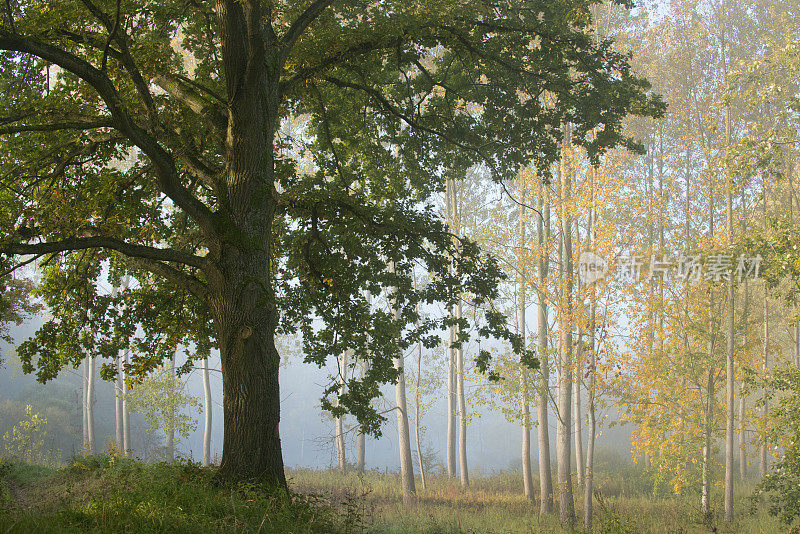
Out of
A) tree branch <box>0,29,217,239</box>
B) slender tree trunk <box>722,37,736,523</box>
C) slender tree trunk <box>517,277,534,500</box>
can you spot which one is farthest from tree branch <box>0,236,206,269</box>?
slender tree trunk <box>722,37,736,523</box>

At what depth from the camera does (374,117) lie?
431 inches

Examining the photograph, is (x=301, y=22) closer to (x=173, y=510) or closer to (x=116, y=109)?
(x=116, y=109)

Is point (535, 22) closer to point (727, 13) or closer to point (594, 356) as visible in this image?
point (594, 356)

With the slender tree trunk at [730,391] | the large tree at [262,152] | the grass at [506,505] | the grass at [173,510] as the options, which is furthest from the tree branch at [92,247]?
the slender tree trunk at [730,391]

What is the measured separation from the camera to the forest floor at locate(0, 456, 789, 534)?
17.7ft

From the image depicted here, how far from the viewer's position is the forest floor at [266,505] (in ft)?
17.7

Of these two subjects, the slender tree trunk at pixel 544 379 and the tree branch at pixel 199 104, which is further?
the slender tree trunk at pixel 544 379

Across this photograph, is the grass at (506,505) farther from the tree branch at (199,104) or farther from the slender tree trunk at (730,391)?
the tree branch at (199,104)

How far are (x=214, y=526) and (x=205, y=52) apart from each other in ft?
26.3

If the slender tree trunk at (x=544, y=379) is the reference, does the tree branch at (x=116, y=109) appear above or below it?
above

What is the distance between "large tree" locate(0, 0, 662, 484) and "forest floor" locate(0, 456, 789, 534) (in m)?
0.87

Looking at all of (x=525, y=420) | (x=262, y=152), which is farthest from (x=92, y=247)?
(x=525, y=420)

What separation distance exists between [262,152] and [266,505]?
15.7 feet

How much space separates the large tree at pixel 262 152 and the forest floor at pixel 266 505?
869 millimetres
